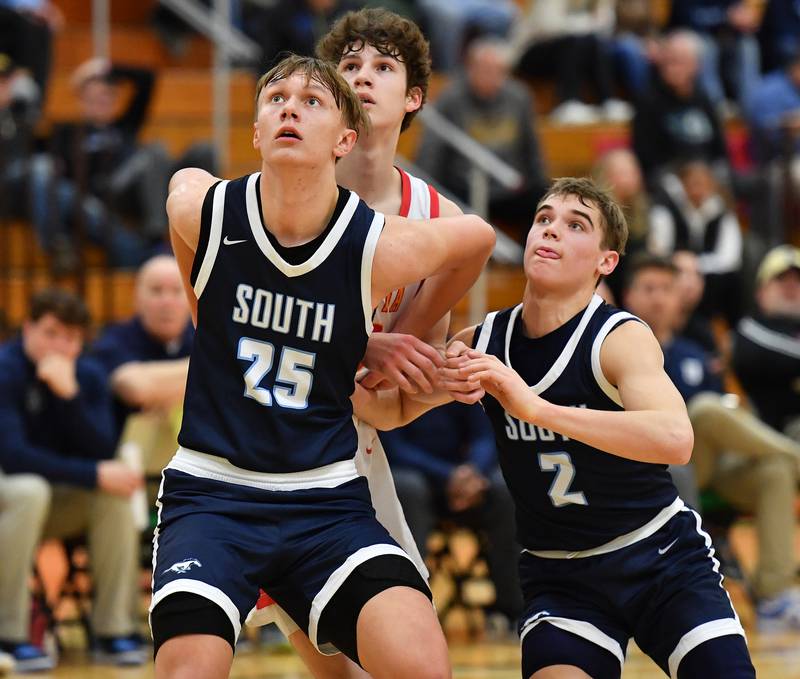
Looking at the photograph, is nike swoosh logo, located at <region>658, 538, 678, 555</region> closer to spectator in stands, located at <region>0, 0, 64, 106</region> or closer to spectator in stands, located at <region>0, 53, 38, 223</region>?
spectator in stands, located at <region>0, 53, 38, 223</region>

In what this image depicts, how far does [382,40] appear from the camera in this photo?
482 centimetres

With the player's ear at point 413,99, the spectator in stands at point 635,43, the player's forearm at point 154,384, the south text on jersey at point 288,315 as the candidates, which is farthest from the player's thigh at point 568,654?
the spectator in stands at point 635,43

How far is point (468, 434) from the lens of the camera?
8609 mm

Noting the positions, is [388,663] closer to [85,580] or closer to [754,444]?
[754,444]

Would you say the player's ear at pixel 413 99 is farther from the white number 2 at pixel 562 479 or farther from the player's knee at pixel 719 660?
the player's knee at pixel 719 660

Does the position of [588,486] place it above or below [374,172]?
below

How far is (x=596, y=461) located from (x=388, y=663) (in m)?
0.93

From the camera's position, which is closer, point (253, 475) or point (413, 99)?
point (253, 475)

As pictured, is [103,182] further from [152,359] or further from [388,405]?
[388,405]

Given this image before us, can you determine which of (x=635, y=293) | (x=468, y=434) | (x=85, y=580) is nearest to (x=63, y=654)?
(x=85, y=580)

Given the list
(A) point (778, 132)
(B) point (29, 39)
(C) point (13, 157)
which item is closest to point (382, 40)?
(C) point (13, 157)

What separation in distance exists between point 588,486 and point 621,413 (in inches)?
14.6

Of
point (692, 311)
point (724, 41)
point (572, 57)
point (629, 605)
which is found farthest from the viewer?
point (724, 41)

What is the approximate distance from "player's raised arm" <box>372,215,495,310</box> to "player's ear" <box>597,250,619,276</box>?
0.33 metres
